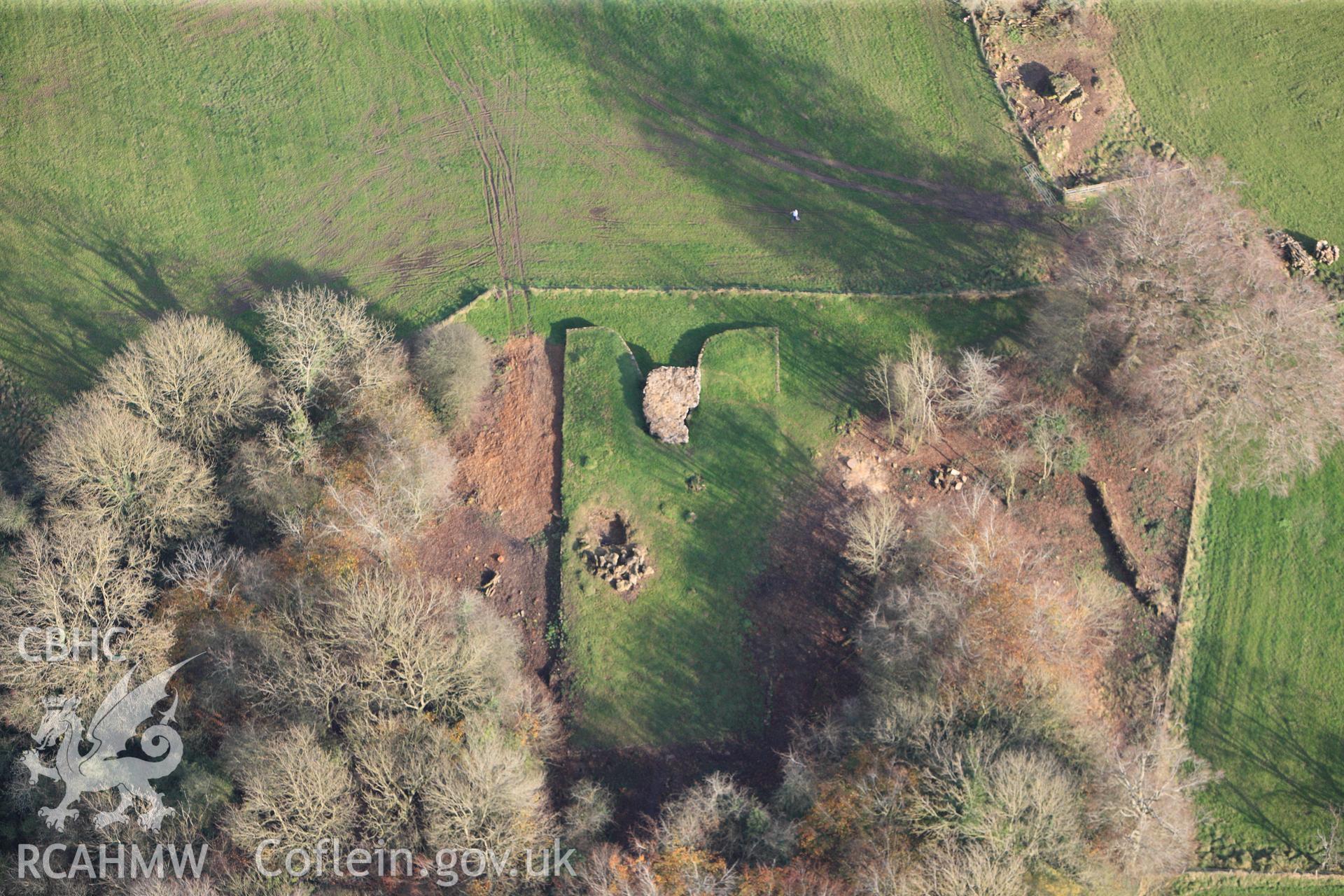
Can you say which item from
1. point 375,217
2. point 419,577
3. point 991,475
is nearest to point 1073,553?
point 991,475

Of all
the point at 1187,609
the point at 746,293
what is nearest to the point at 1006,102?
the point at 746,293

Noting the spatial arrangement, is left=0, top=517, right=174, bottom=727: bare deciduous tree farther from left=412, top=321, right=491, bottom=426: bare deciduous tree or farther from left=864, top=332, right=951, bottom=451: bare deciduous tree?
left=864, top=332, right=951, bottom=451: bare deciduous tree

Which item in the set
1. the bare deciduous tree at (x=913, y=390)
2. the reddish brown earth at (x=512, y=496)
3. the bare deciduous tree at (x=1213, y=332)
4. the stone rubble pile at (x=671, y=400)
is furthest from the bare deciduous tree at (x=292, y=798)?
the bare deciduous tree at (x=1213, y=332)

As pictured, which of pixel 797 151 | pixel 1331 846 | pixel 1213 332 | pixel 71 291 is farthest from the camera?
pixel 797 151

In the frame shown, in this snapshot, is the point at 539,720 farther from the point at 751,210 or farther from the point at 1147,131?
the point at 1147,131

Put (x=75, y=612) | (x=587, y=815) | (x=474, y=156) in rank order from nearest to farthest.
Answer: (x=587, y=815) → (x=75, y=612) → (x=474, y=156)

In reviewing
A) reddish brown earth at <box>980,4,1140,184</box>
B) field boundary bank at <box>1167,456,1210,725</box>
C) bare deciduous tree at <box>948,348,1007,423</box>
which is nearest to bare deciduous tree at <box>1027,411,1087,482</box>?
bare deciduous tree at <box>948,348,1007,423</box>

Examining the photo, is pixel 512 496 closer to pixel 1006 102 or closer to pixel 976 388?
pixel 976 388
